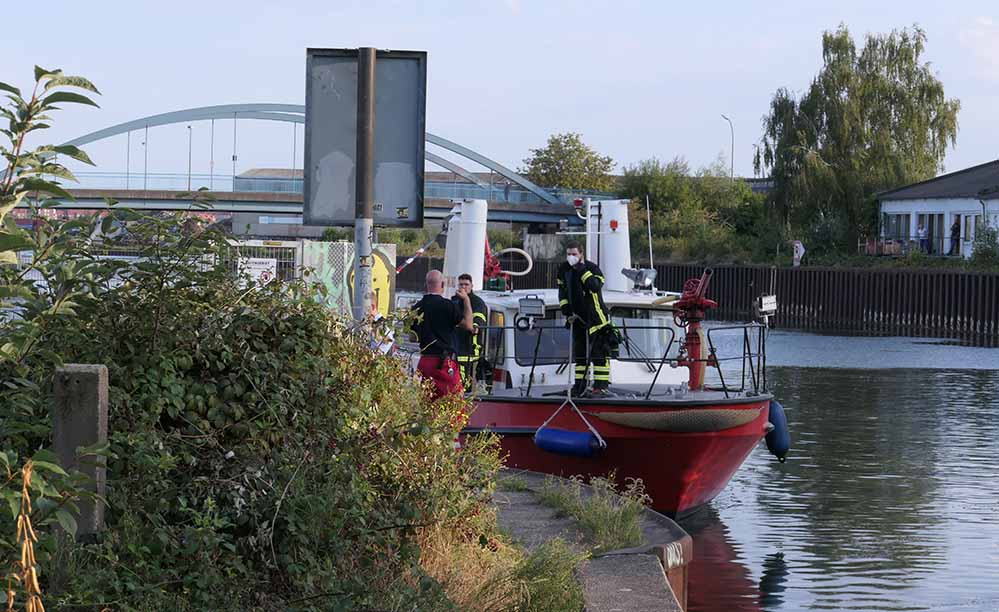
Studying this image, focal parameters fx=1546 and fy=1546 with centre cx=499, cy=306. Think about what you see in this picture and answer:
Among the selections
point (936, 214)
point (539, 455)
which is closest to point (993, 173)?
point (936, 214)

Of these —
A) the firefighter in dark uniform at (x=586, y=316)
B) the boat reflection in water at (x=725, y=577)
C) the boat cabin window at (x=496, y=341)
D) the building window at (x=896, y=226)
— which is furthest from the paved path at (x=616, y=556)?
the building window at (x=896, y=226)

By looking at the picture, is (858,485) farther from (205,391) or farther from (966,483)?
(205,391)

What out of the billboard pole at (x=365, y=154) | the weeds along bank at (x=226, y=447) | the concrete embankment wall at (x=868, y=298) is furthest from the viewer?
the concrete embankment wall at (x=868, y=298)

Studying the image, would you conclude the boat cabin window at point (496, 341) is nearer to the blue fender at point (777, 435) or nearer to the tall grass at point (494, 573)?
the blue fender at point (777, 435)

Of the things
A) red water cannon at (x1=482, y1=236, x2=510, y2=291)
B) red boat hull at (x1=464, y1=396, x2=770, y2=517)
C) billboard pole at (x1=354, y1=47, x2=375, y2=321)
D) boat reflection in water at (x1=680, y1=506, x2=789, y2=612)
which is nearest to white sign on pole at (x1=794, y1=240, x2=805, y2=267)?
red water cannon at (x1=482, y1=236, x2=510, y2=291)

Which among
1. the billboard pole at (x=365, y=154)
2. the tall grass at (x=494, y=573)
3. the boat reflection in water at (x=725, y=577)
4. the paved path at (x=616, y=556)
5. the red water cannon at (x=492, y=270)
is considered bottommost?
the boat reflection in water at (x=725, y=577)

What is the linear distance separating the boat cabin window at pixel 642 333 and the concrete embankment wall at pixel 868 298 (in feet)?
119

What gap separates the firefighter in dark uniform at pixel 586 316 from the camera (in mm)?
14945

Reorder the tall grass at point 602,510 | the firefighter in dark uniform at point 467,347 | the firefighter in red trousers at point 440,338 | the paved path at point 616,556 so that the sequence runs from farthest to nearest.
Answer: the firefighter in dark uniform at point 467,347 < the firefighter in red trousers at point 440,338 < the tall grass at point 602,510 < the paved path at point 616,556

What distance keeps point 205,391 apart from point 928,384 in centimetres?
3016

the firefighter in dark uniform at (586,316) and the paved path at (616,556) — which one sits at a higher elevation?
the firefighter in dark uniform at (586,316)

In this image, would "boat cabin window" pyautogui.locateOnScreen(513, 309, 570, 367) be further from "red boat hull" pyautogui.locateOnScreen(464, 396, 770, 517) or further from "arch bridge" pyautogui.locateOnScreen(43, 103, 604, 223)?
"arch bridge" pyautogui.locateOnScreen(43, 103, 604, 223)

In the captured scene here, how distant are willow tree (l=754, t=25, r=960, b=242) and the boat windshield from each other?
58700mm

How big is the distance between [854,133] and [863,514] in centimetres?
6188
